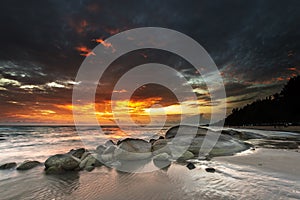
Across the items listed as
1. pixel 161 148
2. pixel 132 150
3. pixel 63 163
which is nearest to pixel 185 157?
pixel 161 148

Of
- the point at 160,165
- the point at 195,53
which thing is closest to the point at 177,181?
the point at 160,165

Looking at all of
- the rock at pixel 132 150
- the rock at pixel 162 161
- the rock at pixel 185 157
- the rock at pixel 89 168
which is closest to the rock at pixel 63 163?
the rock at pixel 89 168

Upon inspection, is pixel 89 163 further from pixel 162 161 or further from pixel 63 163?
pixel 162 161

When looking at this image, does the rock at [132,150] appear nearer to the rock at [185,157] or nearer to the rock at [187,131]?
the rock at [185,157]

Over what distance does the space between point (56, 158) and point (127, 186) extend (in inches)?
174

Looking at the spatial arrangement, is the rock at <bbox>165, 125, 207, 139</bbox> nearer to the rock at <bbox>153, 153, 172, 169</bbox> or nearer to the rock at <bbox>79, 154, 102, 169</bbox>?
the rock at <bbox>153, 153, 172, 169</bbox>

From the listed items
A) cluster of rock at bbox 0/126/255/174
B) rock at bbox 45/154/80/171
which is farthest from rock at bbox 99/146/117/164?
rock at bbox 45/154/80/171

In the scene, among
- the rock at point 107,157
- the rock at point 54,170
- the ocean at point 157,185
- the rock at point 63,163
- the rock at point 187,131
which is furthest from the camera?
the rock at point 187,131

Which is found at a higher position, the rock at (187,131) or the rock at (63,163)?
the rock at (187,131)

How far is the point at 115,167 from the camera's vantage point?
829 centimetres

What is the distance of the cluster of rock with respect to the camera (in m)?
8.09

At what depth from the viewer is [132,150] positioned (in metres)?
10.1

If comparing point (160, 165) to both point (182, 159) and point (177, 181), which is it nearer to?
point (182, 159)

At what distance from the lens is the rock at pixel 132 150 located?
966cm
